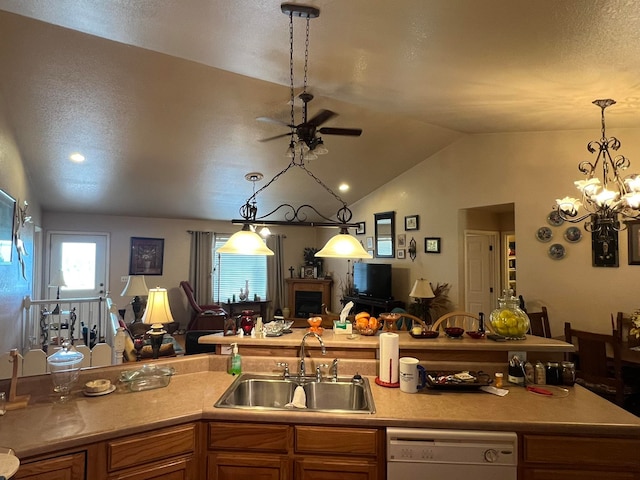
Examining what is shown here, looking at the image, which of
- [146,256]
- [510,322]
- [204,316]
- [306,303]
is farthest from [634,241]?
[146,256]

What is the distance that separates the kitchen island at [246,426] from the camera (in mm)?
1567

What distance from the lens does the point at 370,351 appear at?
2371 millimetres

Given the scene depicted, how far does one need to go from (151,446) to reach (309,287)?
20.7ft

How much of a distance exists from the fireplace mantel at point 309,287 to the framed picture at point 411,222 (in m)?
2.66

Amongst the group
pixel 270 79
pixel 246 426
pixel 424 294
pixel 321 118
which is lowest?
pixel 246 426

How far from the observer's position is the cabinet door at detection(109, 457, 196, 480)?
5.32 feet

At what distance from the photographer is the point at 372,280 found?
6148 millimetres

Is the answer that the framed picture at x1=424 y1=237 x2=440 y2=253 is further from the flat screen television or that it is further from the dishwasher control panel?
the dishwasher control panel

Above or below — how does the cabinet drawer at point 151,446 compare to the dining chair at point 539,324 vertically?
below

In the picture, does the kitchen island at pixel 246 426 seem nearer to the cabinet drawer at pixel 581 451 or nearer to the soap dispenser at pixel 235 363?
the cabinet drawer at pixel 581 451

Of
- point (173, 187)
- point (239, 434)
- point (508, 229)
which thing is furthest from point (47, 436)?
point (508, 229)

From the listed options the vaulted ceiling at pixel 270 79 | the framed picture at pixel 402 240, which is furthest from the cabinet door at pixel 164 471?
the framed picture at pixel 402 240

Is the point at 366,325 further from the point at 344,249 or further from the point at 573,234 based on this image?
the point at 573,234

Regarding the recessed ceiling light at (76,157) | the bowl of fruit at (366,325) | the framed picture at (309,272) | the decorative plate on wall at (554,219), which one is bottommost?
the bowl of fruit at (366,325)
